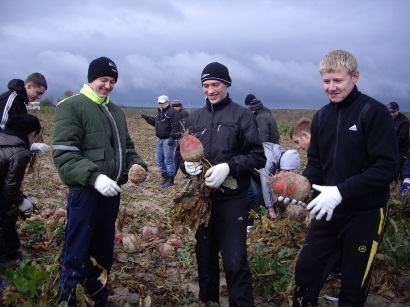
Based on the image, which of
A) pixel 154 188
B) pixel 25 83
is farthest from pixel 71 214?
pixel 154 188

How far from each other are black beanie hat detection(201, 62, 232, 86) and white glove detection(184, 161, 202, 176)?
64 centimetres

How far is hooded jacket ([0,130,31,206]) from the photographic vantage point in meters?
3.09

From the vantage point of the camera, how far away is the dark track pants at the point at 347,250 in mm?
2355

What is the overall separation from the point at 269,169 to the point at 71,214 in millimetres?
2417

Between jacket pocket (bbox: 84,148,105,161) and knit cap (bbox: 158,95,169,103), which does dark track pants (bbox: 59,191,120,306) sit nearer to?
jacket pocket (bbox: 84,148,105,161)

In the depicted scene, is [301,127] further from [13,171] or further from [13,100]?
[13,100]

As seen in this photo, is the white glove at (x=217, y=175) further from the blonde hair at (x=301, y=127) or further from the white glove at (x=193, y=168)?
Answer: the blonde hair at (x=301, y=127)

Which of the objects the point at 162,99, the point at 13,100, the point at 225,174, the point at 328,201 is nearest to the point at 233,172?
the point at 225,174

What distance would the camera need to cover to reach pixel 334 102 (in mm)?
2479

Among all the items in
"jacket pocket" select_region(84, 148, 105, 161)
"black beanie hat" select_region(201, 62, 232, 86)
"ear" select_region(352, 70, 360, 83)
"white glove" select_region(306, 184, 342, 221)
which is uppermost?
"black beanie hat" select_region(201, 62, 232, 86)

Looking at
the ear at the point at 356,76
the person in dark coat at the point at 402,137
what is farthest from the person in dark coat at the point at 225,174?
the person in dark coat at the point at 402,137

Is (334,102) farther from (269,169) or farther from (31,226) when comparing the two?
(31,226)

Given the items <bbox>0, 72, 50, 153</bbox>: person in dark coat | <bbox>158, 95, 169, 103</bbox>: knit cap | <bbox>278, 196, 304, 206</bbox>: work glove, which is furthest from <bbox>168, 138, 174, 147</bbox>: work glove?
<bbox>278, 196, 304, 206</bbox>: work glove

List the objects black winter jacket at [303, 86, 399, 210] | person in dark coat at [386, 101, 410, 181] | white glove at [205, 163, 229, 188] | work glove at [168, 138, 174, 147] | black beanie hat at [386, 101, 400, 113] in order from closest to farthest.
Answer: black winter jacket at [303, 86, 399, 210] → white glove at [205, 163, 229, 188] → person in dark coat at [386, 101, 410, 181] → black beanie hat at [386, 101, 400, 113] → work glove at [168, 138, 174, 147]
